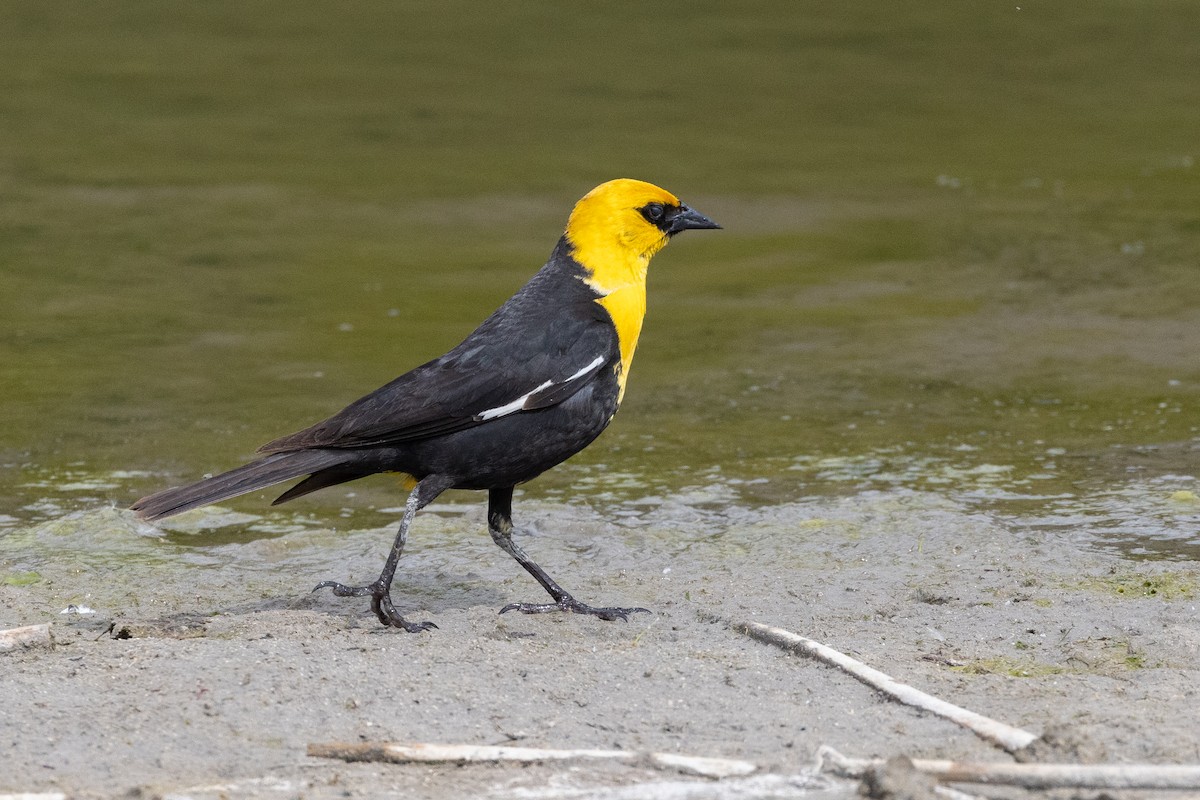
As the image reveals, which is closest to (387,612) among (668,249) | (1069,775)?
(1069,775)

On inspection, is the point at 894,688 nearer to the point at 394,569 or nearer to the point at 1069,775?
the point at 1069,775

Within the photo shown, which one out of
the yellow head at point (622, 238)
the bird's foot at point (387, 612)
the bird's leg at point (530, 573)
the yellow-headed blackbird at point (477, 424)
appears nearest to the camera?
the bird's foot at point (387, 612)

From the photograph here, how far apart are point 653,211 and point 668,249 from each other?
237 inches

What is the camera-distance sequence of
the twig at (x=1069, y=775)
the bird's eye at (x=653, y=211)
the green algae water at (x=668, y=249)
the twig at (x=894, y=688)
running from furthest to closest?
the green algae water at (x=668, y=249), the bird's eye at (x=653, y=211), the twig at (x=894, y=688), the twig at (x=1069, y=775)

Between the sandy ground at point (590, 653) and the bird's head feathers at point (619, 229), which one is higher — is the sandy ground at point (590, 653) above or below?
below

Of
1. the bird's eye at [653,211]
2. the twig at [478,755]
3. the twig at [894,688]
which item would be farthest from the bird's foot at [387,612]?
the bird's eye at [653,211]

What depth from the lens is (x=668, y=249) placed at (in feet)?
39.3

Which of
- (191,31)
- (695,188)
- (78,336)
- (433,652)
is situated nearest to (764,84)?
(695,188)

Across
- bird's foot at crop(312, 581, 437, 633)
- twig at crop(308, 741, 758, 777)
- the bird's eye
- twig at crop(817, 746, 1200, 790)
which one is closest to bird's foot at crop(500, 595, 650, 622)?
bird's foot at crop(312, 581, 437, 633)

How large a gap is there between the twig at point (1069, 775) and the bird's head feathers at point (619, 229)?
256cm

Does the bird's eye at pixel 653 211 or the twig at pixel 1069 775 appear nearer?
the twig at pixel 1069 775

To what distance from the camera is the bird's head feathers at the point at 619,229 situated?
5.88 m

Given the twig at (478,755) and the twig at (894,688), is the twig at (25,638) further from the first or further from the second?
the twig at (894,688)

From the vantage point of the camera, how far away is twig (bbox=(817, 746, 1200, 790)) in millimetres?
3633
